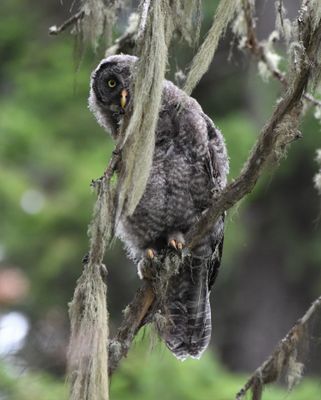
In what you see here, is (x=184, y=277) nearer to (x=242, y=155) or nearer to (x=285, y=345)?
(x=285, y=345)

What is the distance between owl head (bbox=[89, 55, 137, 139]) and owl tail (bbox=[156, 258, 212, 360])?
0.85m

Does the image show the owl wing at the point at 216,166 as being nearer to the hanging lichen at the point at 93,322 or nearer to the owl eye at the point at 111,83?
the owl eye at the point at 111,83

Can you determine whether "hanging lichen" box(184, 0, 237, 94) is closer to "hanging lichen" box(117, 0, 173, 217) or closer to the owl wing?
"hanging lichen" box(117, 0, 173, 217)

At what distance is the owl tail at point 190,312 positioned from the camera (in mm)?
5184

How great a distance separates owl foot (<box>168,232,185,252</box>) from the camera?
4.49 metres

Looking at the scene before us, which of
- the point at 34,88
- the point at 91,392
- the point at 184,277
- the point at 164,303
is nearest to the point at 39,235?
the point at 34,88

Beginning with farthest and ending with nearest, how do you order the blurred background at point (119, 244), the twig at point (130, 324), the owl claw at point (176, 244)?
1. the blurred background at point (119, 244)
2. the owl claw at point (176, 244)
3. the twig at point (130, 324)

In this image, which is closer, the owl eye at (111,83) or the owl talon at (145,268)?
the owl talon at (145,268)

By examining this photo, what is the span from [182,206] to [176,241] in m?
0.22

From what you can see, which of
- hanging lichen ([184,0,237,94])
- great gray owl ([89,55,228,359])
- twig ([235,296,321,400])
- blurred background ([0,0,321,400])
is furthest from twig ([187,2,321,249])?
blurred background ([0,0,321,400])

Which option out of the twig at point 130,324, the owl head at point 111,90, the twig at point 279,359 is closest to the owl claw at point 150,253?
the twig at point 130,324

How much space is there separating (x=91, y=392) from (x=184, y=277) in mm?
2102

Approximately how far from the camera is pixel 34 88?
10.8 meters

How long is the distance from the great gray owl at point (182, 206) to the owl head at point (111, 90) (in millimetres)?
18
